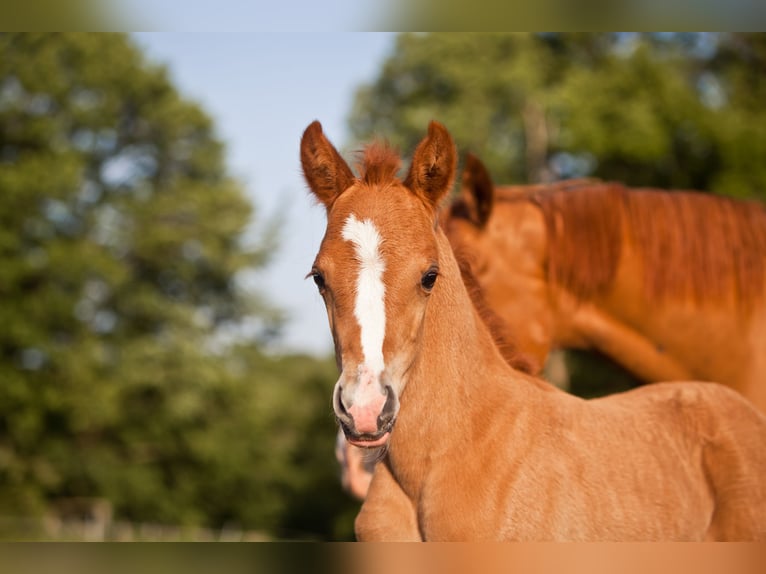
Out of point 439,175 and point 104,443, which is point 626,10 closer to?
point 439,175

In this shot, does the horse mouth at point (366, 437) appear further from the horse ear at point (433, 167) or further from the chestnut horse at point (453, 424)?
the horse ear at point (433, 167)

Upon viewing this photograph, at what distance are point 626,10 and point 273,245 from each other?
68.4ft

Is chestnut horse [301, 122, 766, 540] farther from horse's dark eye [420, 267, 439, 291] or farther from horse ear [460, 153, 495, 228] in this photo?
horse ear [460, 153, 495, 228]

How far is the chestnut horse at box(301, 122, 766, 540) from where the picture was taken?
298cm

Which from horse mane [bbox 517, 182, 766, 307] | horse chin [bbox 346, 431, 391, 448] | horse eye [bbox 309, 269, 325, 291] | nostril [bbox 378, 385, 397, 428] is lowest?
horse mane [bbox 517, 182, 766, 307]

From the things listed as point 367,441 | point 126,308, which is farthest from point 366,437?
point 126,308

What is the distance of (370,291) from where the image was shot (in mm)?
2955

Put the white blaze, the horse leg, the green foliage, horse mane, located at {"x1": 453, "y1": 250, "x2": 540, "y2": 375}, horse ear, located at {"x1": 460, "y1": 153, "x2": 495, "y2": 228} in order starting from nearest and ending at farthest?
1. the white blaze
2. the horse leg
3. horse mane, located at {"x1": 453, "y1": 250, "x2": 540, "y2": 375}
4. horse ear, located at {"x1": 460, "y1": 153, "x2": 495, "y2": 228}
5. the green foliage

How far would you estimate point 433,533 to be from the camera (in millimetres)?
3133

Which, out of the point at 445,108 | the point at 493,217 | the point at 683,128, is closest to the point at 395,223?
the point at 493,217

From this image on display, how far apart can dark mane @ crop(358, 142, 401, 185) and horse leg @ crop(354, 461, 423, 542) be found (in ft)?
3.42

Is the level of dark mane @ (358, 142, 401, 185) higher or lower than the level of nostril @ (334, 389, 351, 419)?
higher

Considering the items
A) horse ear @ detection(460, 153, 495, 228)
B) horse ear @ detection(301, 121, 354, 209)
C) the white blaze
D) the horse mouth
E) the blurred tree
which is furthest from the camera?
the blurred tree

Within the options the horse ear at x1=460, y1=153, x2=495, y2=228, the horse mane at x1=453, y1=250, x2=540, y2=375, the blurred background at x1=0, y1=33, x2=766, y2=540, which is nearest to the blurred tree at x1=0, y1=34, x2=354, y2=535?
the blurred background at x1=0, y1=33, x2=766, y2=540
